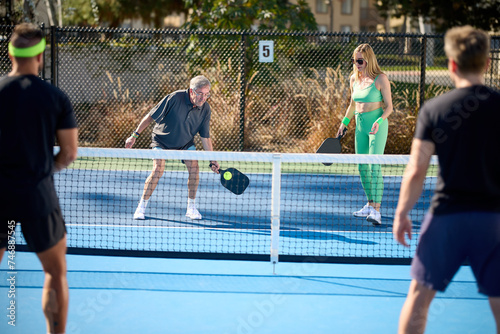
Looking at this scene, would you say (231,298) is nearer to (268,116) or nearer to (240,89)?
(240,89)

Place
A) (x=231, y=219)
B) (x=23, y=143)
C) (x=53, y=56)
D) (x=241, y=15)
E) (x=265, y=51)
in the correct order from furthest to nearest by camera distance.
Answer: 1. (x=241, y=15)
2. (x=265, y=51)
3. (x=53, y=56)
4. (x=231, y=219)
5. (x=23, y=143)

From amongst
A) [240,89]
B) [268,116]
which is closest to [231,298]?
[240,89]

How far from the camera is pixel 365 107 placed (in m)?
7.10

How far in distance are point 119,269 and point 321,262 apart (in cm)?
183

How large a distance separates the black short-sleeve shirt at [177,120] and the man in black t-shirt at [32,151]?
3.55m

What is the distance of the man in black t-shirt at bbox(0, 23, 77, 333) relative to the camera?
3.31 meters

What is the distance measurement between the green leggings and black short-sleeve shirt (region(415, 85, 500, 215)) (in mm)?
3921

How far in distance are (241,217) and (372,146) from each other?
5.95 ft

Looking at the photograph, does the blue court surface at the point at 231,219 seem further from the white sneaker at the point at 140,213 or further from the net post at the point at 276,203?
the net post at the point at 276,203

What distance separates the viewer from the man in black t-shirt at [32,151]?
3.31 metres

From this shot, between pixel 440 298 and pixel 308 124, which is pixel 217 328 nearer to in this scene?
pixel 440 298

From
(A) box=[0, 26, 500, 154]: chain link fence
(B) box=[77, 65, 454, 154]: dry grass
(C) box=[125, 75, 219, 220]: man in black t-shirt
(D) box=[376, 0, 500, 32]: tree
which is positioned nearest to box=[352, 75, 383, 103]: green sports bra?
(C) box=[125, 75, 219, 220]: man in black t-shirt

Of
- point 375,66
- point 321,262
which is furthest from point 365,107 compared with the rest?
point 321,262

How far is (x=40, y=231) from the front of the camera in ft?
11.1
